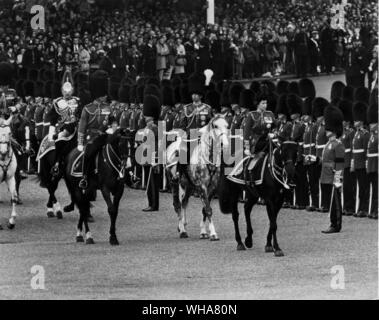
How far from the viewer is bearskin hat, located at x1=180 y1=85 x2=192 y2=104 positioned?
1118 inches

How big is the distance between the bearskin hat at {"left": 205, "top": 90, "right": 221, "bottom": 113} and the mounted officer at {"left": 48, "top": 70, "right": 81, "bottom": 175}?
2.86 metres

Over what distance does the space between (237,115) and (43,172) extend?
3155 millimetres

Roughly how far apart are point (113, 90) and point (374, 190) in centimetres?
963

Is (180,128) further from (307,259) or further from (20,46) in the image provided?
(20,46)

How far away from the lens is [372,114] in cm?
2425

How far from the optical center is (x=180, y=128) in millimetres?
24625

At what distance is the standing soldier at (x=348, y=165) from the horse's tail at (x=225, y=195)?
3.16 metres

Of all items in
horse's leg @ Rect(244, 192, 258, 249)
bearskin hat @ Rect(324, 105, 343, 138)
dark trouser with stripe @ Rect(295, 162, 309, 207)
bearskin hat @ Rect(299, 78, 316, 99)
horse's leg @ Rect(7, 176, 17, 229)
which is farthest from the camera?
bearskin hat @ Rect(299, 78, 316, 99)

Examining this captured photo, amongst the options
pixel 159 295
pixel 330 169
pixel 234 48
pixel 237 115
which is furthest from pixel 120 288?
pixel 234 48

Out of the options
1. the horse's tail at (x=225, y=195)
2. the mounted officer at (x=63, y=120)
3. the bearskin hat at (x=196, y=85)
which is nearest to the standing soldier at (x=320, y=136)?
the bearskin hat at (x=196, y=85)

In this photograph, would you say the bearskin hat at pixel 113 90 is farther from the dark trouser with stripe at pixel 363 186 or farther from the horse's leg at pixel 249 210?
the horse's leg at pixel 249 210

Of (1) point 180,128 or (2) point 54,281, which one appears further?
(1) point 180,128

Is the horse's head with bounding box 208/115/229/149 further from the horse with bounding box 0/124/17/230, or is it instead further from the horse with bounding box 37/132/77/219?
the horse with bounding box 37/132/77/219

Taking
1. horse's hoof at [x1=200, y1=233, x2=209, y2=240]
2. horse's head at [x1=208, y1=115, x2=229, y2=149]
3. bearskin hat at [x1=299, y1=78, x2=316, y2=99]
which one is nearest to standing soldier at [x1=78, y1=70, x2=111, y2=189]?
horse's head at [x1=208, y1=115, x2=229, y2=149]
